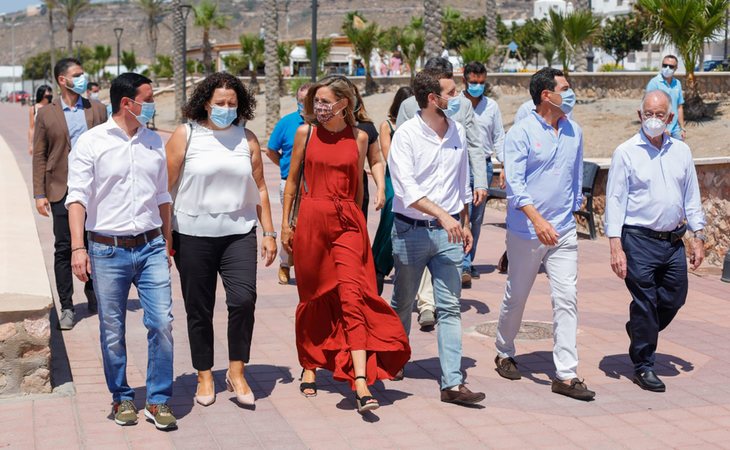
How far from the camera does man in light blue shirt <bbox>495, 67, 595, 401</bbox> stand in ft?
20.6

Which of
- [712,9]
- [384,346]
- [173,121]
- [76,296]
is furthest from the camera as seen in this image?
[173,121]

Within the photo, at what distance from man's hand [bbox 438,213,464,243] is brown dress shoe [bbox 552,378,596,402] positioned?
1.11 meters

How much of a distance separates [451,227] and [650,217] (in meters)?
1.30

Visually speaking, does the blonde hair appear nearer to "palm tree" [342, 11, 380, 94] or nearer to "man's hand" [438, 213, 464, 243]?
"man's hand" [438, 213, 464, 243]

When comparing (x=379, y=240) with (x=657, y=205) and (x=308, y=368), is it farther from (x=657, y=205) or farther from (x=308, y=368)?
(x=657, y=205)

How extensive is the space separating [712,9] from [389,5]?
5909 inches

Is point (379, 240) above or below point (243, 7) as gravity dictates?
below

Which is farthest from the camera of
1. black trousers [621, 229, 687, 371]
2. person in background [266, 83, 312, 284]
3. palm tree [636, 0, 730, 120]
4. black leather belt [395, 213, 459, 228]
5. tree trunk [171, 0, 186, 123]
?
tree trunk [171, 0, 186, 123]

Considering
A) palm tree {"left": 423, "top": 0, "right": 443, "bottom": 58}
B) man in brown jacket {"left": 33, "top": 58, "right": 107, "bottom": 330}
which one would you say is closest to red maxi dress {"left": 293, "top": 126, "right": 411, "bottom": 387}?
man in brown jacket {"left": 33, "top": 58, "right": 107, "bottom": 330}

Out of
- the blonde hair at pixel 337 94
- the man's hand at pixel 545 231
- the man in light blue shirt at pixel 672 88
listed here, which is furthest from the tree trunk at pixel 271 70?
the man's hand at pixel 545 231

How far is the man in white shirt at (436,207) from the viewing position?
6102mm

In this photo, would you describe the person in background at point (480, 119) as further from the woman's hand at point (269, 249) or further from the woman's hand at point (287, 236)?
the woman's hand at point (269, 249)

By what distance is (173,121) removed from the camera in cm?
4988

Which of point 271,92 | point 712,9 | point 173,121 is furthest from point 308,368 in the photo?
point 173,121
